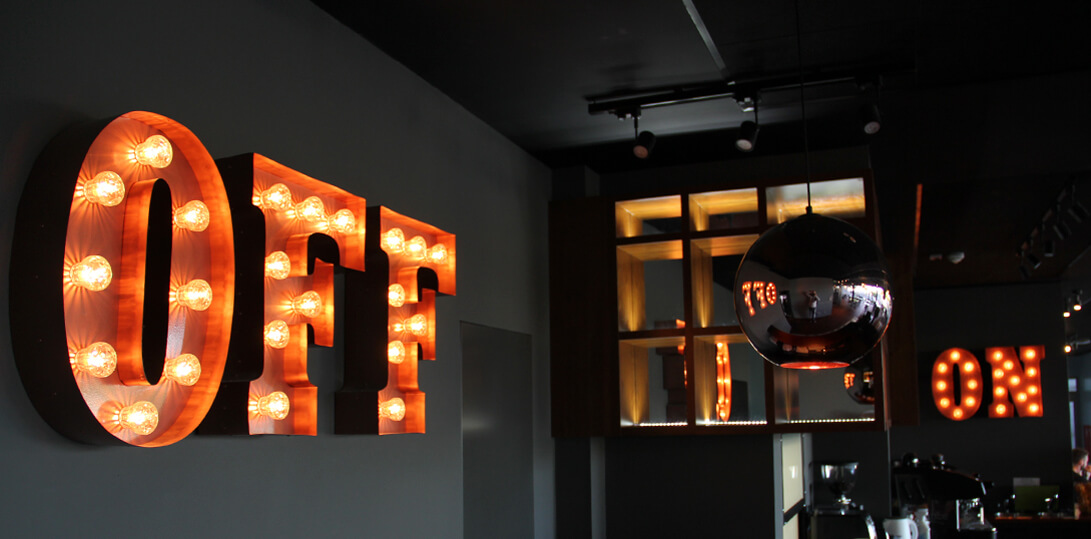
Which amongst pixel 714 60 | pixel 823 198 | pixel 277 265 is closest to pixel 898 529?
pixel 823 198

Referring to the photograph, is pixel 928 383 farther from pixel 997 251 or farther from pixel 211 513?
pixel 211 513

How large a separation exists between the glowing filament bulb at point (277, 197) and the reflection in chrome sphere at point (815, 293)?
1.33 meters

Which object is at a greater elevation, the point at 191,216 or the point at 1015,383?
the point at 191,216

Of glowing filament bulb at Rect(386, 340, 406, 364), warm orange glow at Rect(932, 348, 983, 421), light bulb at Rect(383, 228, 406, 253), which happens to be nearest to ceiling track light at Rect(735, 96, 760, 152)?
light bulb at Rect(383, 228, 406, 253)

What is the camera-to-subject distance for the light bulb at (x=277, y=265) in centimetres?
248

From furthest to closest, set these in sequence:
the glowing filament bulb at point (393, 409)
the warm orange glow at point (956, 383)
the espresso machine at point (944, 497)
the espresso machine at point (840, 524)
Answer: the warm orange glow at point (956, 383) → the espresso machine at point (944, 497) → the espresso machine at point (840, 524) → the glowing filament bulb at point (393, 409)

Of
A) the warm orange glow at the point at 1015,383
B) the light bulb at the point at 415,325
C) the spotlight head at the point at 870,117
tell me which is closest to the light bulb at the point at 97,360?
the light bulb at the point at 415,325

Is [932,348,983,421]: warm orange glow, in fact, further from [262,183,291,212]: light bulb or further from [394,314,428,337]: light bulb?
[262,183,291,212]: light bulb

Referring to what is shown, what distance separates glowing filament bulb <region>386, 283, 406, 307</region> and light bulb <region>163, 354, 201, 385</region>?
984 millimetres

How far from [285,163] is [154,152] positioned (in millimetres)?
687

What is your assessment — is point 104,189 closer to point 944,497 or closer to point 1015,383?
point 944,497

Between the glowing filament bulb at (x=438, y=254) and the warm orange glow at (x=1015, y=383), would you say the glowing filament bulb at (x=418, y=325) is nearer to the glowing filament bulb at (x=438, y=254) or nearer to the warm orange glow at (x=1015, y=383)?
the glowing filament bulb at (x=438, y=254)

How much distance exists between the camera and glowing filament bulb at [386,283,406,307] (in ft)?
10.0

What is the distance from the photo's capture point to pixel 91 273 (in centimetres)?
191
